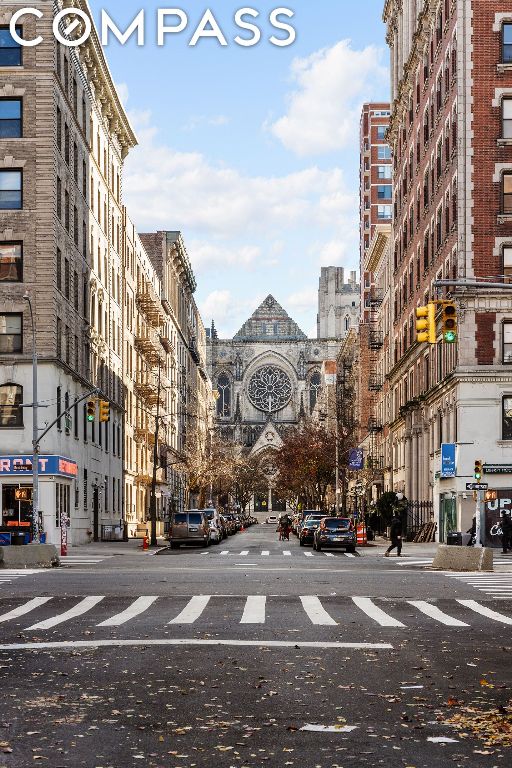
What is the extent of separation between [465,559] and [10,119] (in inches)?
1161

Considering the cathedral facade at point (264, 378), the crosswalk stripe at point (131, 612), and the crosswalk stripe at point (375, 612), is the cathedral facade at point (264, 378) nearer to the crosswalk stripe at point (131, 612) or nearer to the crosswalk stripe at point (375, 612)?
the crosswalk stripe at point (375, 612)

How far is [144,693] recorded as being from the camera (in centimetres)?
1245

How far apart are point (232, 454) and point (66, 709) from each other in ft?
448

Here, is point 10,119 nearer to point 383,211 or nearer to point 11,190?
point 11,190

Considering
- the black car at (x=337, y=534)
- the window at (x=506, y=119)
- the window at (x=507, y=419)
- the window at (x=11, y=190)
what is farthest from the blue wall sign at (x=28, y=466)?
the window at (x=506, y=119)

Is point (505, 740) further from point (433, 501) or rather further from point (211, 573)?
point (433, 501)

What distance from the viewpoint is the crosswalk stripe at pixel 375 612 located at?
20.1 m

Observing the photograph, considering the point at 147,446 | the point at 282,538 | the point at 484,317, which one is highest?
the point at 484,317

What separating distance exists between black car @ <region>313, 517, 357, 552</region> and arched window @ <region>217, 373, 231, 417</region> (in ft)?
463

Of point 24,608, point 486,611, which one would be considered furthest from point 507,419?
point 24,608

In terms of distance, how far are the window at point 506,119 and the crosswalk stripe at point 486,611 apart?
33227 mm

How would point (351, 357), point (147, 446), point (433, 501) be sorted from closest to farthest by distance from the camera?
point (433, 501) < point (147, 446) < point (351, 357)

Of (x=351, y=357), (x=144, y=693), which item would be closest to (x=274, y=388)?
(x=351, y=357)

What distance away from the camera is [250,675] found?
13.8 m
